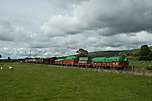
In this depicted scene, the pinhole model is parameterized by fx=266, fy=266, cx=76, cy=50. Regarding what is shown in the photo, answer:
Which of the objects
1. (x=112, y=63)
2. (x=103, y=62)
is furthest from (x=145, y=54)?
(x=112, y=63)

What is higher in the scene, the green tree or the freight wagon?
the green tree

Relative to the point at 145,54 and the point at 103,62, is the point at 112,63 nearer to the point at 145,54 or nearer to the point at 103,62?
the point at 103,62

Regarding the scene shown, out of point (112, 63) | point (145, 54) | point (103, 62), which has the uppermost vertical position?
point (145, 54)

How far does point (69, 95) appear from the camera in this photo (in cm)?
2355

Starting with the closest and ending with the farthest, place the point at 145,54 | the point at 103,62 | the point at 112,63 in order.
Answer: the point at 112,63, the point at 103,62, the point at 145,54

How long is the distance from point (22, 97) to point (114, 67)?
1823 inches

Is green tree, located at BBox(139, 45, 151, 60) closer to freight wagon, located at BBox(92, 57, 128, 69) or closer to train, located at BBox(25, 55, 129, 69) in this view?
train, located at BBox(25, 55, 129, 69)

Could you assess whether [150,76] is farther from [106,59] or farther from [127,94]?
[106,59]

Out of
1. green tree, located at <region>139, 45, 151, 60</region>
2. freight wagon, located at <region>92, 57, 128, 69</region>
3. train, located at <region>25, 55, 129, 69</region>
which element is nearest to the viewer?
freight wagon, located at <region>92, 57, 128, 69</region>

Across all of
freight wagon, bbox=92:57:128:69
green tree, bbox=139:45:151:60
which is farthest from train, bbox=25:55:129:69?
green tree, bbox=139:45:151:60

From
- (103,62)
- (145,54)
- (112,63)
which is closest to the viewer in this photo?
(112,63)

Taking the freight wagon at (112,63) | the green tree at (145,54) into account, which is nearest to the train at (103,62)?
the freight wagon at (112,63)

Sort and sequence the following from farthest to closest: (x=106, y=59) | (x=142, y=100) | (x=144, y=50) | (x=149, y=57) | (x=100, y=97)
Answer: (x=144, y=50), (x=149, y=57), (x=106, y=59), (x=100, y=97), (x=142, y=100)

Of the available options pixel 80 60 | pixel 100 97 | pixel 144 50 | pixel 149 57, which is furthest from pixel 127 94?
pixel 144 50
